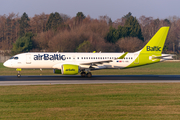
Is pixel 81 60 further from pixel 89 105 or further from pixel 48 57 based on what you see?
pixel 89 105

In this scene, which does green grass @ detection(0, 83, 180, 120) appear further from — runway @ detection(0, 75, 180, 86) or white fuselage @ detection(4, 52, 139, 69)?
white fuselage @ detection(4, 52, 139, 69)

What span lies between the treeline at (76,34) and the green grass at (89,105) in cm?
4747

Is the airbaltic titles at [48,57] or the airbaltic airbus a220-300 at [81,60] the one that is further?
the airbaltic titles at [48,57]

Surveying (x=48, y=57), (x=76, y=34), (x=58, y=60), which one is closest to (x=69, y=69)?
(x=58, y=60)

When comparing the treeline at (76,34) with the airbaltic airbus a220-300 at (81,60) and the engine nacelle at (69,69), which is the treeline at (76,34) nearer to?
the airbaltic airbus a220-300 at (81,60)

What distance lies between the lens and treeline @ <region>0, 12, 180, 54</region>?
240ft

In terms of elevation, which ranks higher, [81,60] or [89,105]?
[81,60]

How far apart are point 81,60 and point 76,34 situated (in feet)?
156

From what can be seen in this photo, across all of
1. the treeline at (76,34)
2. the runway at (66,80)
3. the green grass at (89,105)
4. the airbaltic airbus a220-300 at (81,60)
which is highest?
the treeline at (76,34)

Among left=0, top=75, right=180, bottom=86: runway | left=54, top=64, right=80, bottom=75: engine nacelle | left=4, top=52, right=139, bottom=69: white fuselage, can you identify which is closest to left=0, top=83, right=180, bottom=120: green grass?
left=0, top=75, right=180, bottom=86: runway

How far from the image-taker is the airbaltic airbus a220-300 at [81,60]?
31109mm

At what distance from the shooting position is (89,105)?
45.7ft

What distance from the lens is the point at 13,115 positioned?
38.5 ft

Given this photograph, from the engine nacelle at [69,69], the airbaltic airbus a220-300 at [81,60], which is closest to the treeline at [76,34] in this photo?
the airbaltic airbus a220-300 at [81,60]
